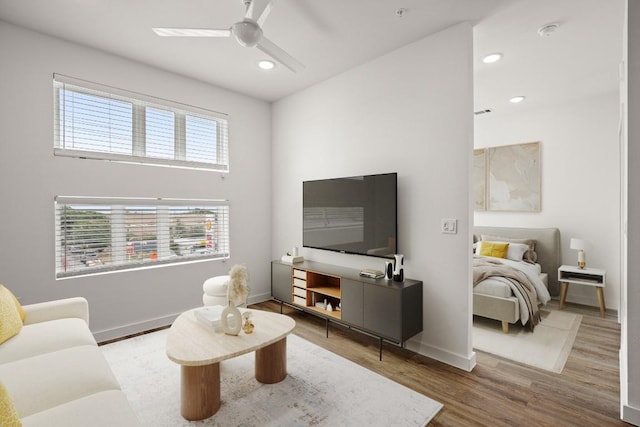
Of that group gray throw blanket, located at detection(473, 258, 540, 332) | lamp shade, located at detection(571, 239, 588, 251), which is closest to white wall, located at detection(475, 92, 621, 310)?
lamp shade, located at detection(571, 239, 588, 251)

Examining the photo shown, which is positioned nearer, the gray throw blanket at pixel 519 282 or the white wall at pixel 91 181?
the white wall at pixel 91 181

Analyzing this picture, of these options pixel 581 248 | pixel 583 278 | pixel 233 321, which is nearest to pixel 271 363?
pixel 233 321

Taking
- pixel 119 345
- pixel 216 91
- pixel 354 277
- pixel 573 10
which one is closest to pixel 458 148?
pixel 573 10

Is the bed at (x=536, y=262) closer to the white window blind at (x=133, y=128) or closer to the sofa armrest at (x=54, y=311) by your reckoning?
the white window blind at (x=133, y=128)

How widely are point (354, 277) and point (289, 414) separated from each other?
1271 millimetres

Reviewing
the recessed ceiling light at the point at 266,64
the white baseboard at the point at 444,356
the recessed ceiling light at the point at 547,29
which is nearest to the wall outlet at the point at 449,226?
the white baseboard at the point at 444,356

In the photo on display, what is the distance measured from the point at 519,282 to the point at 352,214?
191cm

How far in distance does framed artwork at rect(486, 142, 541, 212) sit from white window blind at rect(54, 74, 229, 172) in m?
4.00

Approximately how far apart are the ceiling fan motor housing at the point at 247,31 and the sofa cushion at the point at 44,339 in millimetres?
2157

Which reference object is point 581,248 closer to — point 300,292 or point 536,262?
point 536,262

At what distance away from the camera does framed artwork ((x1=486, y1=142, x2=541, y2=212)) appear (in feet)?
14.8

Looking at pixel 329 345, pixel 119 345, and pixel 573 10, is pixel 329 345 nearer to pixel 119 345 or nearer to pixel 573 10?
pixel 119 345

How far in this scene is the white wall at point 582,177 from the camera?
154 inches

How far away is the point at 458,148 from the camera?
2.50 metres
